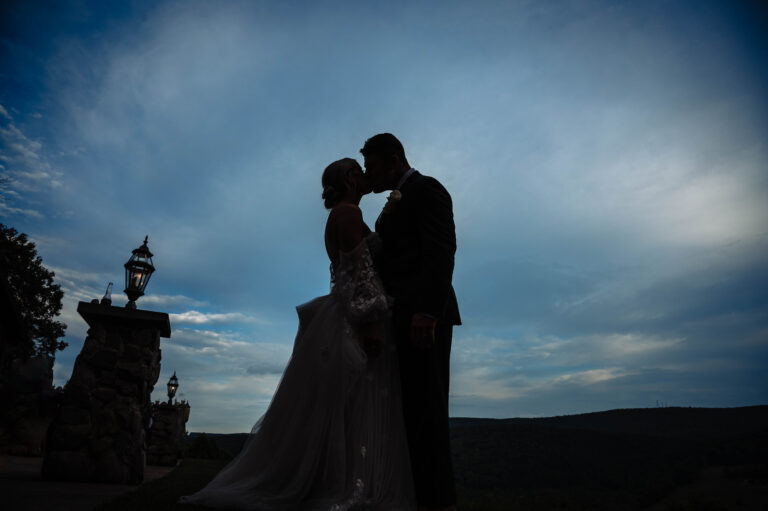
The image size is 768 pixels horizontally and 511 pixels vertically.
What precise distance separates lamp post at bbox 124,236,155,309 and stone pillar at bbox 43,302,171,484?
0.47 meters

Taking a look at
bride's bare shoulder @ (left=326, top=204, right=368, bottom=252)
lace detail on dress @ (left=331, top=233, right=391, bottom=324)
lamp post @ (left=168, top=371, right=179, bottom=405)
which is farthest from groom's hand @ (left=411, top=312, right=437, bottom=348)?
lamp post @ (left=168, top=371, right=179, bottom=405)

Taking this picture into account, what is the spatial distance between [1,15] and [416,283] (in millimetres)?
8168

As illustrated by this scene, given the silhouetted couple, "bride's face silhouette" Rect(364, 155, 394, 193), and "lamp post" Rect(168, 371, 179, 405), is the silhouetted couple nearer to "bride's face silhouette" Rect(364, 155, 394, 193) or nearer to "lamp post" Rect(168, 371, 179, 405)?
"bride's face silhouette" Rect(364, 155, 394, 193)

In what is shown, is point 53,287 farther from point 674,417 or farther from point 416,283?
point 674,417

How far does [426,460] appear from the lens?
6.87 feet

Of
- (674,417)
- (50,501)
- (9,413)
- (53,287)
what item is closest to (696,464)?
(674,417)

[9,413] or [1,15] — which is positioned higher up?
[1,15]

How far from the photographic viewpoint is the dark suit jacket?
218 cm

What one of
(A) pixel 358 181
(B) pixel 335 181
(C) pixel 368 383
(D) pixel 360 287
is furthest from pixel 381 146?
(C) pixel 368 383

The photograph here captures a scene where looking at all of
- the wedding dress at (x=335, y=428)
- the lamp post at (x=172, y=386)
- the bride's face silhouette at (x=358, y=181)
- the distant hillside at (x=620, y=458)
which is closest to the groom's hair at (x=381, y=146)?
the bride's face silhouette at (x=358, y=181)

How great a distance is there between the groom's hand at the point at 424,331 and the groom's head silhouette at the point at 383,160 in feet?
3.31

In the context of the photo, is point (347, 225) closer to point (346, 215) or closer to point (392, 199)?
point (346, 215)

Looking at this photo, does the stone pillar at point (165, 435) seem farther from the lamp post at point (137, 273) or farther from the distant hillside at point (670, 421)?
the distant hillside at point (670, 421)

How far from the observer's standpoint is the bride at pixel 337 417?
2064 mm
